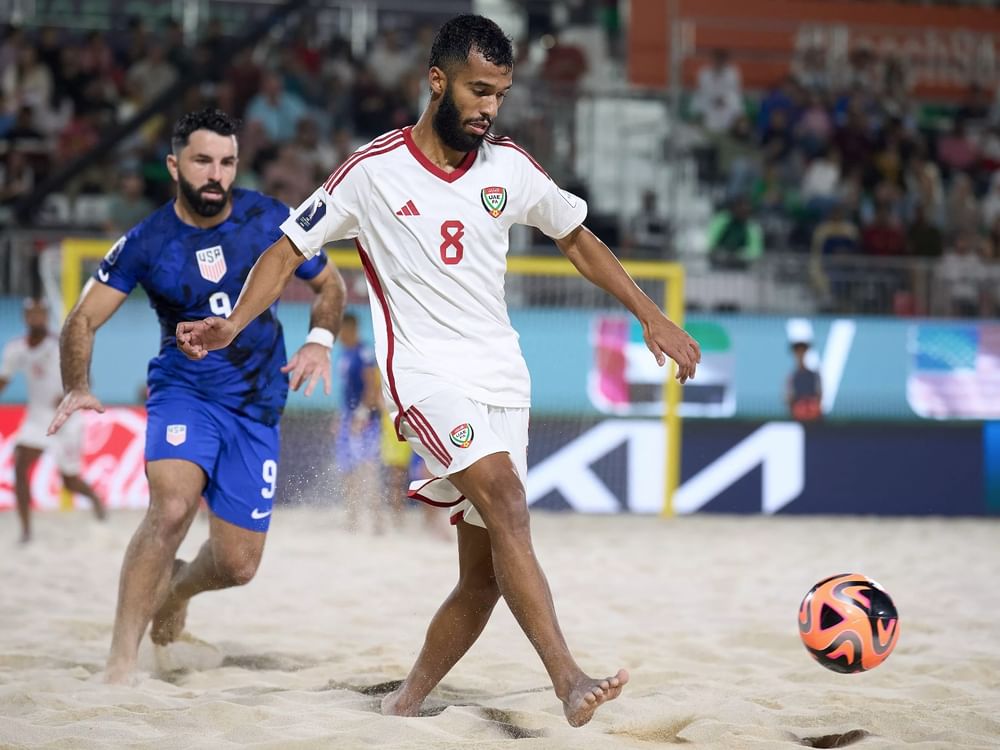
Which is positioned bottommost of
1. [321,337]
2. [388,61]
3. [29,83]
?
[321,337]

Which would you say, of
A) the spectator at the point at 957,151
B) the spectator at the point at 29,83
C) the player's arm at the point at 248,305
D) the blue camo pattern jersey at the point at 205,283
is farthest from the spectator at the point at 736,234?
the player's arm at the point at 248,305

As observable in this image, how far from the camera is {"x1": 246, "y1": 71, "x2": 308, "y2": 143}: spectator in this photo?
15289 mm


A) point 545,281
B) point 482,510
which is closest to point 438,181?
point 482,510

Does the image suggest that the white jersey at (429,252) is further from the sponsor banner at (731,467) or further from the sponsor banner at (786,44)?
the sponsor banner at (786,44)

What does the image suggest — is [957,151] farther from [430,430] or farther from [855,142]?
[430,430]

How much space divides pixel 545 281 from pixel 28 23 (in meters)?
7.93

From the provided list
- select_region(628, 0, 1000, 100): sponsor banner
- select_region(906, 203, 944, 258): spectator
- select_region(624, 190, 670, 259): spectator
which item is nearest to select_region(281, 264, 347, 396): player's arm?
select_region(624, 190, 670, 259): spectator

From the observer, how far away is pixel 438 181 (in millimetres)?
4574

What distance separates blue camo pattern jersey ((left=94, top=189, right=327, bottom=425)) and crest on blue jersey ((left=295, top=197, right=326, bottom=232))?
44.8 inches

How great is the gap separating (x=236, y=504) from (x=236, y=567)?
27 centimetres

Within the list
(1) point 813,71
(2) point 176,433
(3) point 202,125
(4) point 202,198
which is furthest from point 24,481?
(1) point 813,71

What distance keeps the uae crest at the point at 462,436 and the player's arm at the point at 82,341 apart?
1727 mm

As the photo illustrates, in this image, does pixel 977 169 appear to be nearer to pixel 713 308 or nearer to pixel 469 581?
pixel 713 308

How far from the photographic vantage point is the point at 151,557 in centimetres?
541
